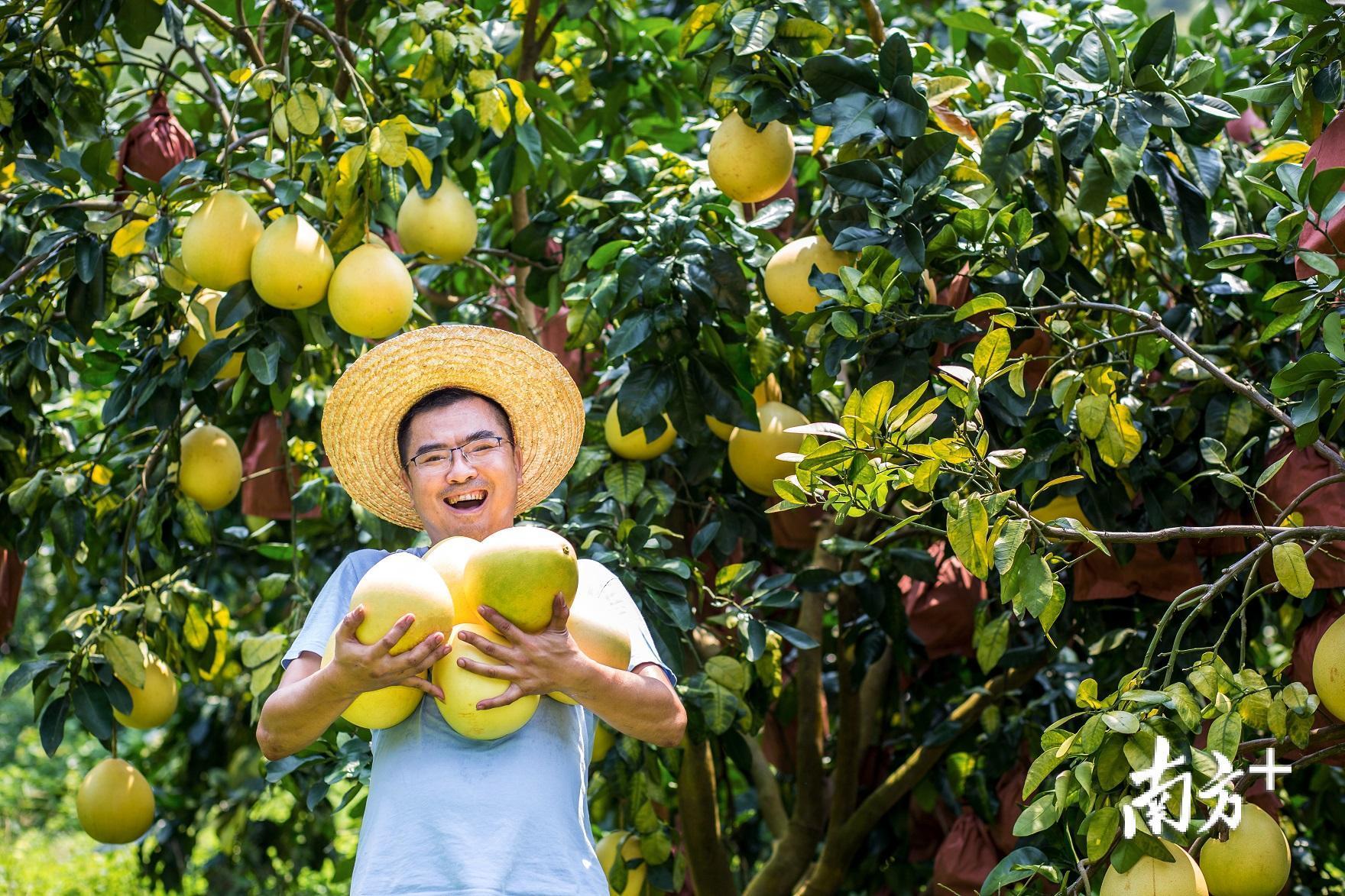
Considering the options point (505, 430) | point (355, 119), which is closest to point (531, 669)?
point (505, 430)

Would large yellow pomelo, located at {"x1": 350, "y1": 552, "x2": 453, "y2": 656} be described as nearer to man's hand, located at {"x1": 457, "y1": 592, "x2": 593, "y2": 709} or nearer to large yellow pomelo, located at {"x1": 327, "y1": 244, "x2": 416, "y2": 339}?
man's hand, located at {"x1": 457, "y1": 592, "x2": 593, "y2": 709}

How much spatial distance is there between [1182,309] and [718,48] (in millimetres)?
1054

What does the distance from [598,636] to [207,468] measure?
58.8 inches

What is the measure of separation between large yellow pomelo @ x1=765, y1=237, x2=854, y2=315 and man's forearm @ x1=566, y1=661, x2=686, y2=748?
0.90 meters

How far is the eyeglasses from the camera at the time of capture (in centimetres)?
192

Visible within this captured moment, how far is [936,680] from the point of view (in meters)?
3.64

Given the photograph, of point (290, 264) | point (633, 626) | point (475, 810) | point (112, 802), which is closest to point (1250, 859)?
point (633, 626)

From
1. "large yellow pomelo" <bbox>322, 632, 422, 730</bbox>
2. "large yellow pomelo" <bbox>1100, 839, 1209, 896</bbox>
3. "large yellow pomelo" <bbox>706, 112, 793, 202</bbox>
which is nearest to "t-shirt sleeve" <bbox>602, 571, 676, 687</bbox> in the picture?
"large yellow pomelo" <bbox>322, 632, 422, 730</bbox>

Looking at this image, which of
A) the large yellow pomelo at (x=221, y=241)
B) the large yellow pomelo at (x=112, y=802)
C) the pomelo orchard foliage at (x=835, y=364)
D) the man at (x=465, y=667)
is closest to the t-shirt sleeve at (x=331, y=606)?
the man at (x=465, y=667)

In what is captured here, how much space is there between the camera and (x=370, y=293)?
2418 millimetres

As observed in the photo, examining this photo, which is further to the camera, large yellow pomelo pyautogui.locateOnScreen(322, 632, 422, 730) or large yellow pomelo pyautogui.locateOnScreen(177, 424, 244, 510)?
large yellow pomelo pyautogui.locateOnScreen(177, 424, 244, 510)

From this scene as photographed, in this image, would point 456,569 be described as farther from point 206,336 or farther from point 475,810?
point 206,336

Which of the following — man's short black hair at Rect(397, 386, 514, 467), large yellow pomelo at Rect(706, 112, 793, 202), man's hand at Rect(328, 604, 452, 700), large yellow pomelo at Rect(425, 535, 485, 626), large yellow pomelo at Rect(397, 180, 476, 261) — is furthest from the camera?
large yellow pomelo at Rect(397, 180, 476, 261)

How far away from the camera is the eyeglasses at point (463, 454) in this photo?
1922mm
